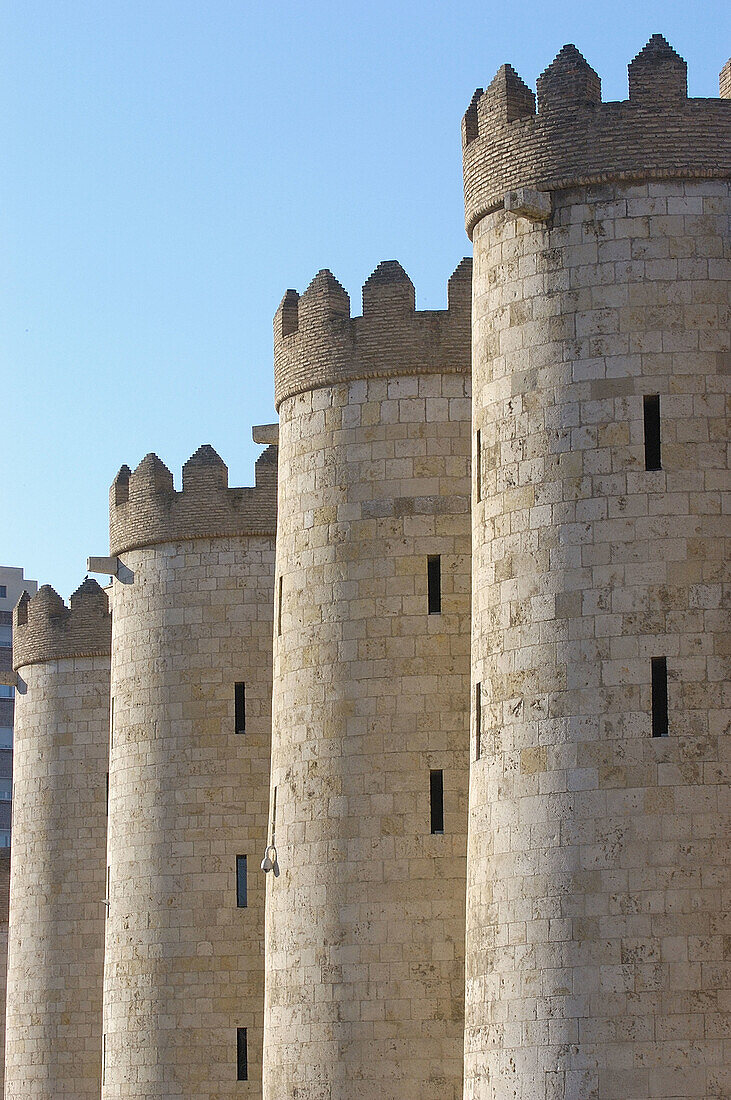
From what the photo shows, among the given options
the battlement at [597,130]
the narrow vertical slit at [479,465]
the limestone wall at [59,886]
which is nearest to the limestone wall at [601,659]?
the narrow vertical slit at [479,465]

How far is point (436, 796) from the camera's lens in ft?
111

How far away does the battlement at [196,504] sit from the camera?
43.7m

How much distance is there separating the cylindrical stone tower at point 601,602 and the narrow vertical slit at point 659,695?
4 cm

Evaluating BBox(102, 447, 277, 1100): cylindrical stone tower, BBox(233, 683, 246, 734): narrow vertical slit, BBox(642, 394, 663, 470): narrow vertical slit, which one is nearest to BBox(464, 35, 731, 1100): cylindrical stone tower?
BBox(642, 394, 663, 470): narrow vertical slit

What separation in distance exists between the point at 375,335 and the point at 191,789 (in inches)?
434

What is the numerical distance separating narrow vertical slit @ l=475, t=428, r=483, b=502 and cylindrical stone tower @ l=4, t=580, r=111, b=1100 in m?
22.6

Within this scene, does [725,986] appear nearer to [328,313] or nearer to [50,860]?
[328,313]

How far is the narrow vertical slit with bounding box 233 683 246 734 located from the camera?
140 feet

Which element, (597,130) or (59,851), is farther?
(59,851)

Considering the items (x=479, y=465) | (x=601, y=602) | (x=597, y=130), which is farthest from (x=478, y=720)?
(x=597, y=130)

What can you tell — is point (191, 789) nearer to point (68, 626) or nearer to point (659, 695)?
point (68, 626)

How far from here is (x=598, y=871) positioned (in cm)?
2711

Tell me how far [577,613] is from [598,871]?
3113 millimetres

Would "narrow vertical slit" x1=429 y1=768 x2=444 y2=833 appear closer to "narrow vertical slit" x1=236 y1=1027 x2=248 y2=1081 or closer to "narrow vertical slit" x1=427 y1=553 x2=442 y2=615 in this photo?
"narrow vertical slit" x1=427 y1=553 x2=442 y2=615
